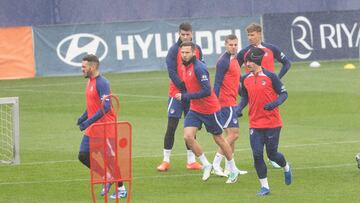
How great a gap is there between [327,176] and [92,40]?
21.3 m

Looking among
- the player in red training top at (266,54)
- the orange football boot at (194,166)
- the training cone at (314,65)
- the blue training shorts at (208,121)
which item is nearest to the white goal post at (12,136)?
the orange football boot at (194,166)

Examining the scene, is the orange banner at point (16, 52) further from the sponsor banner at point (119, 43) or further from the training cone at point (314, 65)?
the training cone at point (314, 65)

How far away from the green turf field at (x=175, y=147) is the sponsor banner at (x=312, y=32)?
470cm

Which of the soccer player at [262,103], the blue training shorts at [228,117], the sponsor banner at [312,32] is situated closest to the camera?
the soccer player at [262,103]

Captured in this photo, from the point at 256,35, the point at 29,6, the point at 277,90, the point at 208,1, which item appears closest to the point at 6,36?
the point at 29,6

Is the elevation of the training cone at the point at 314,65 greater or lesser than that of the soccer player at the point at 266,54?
lesser

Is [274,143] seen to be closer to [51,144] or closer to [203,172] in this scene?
[203,172]

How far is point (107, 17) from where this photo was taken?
4538cm

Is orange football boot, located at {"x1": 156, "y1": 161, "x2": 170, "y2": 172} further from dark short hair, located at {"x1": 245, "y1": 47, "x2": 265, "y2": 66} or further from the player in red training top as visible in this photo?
dark short hair, located at {"x1": 245, "y1": 47, "x2": 265, "y2": 66}

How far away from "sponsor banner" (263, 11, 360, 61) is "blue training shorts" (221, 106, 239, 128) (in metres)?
22.4

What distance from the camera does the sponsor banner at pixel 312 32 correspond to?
39.5 m

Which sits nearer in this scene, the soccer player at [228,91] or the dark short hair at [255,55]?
the dark short hair at [255,55]

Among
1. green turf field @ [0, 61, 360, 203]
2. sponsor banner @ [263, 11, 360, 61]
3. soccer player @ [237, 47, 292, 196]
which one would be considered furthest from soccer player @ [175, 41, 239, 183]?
sponsor banner @ [263, 11, 360, 61]

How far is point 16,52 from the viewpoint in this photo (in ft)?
119
